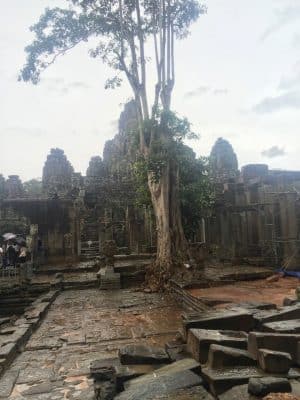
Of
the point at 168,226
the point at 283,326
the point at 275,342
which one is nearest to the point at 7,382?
the point at 275,342

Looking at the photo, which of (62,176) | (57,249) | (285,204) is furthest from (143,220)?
(62,176)

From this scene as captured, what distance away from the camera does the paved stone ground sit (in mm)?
5168

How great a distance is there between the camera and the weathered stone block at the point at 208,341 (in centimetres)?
469

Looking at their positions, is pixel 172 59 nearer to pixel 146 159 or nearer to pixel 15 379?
pixel 146 159

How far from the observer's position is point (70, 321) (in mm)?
9000

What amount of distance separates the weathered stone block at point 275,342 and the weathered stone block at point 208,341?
Answer: 0.29m

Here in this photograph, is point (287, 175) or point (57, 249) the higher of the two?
point (287, 175)

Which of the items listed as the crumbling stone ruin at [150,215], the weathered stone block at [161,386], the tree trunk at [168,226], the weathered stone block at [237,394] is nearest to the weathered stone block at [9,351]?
the weathered stone block at [161,386]

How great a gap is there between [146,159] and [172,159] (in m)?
0.90

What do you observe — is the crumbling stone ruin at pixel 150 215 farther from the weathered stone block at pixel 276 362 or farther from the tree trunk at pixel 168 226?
the weathered stone block at pixel 276 362

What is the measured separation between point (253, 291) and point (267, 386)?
6763 mm

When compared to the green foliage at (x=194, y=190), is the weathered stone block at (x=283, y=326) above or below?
below

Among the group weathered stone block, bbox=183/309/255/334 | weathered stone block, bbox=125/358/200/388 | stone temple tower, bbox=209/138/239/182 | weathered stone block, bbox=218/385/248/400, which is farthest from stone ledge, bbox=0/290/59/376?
stone temple tower, bbox=209/138/239/182

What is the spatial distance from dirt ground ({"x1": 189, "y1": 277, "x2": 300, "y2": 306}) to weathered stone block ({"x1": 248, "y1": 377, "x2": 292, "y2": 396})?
4829mm
